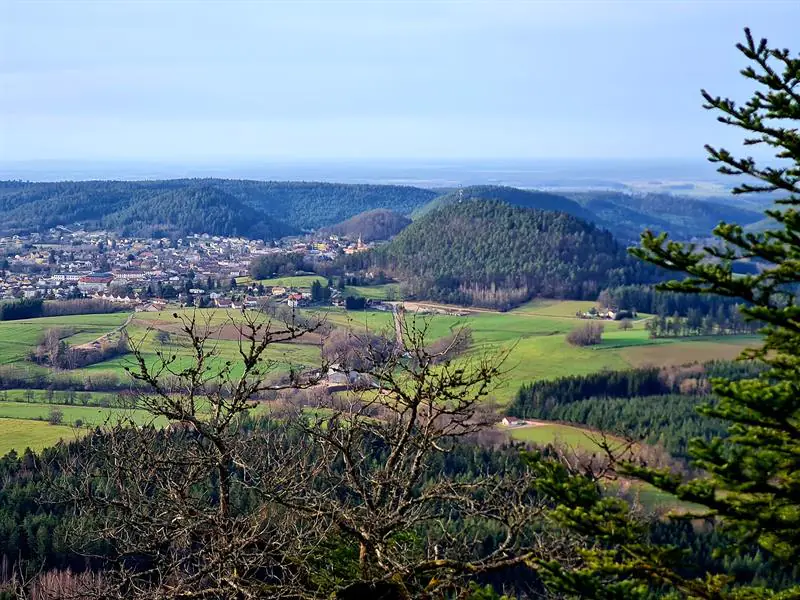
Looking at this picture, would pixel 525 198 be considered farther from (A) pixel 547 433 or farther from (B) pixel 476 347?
(A) pixel 547 433

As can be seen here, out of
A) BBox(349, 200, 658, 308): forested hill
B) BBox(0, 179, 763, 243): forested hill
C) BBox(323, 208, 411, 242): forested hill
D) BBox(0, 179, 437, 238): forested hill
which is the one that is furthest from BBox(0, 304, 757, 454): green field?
BBox(0, 179, 437, 238): forested hill

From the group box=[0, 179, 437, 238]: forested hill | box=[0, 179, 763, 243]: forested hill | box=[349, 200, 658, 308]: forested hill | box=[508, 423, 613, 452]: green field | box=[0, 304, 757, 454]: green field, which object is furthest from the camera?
box=[0, 179, 437, 238]: forested hill

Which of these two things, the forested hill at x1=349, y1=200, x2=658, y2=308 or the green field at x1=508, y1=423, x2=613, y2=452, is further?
the forested hill at x1=349, y1=200, x2=658, y2=308

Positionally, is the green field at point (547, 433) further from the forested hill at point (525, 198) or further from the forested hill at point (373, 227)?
the forested hill at point (525, 198)

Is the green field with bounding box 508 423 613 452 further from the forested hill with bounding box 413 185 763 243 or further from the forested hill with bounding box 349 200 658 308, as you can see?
the forested hill with bounding box 413 185 763 243

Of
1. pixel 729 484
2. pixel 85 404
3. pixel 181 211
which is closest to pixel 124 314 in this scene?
pixel 85 404

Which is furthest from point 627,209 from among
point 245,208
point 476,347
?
point 476,347

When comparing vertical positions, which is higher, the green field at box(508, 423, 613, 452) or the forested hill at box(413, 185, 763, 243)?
the forested hill at box(413, 185, 763, 243)
